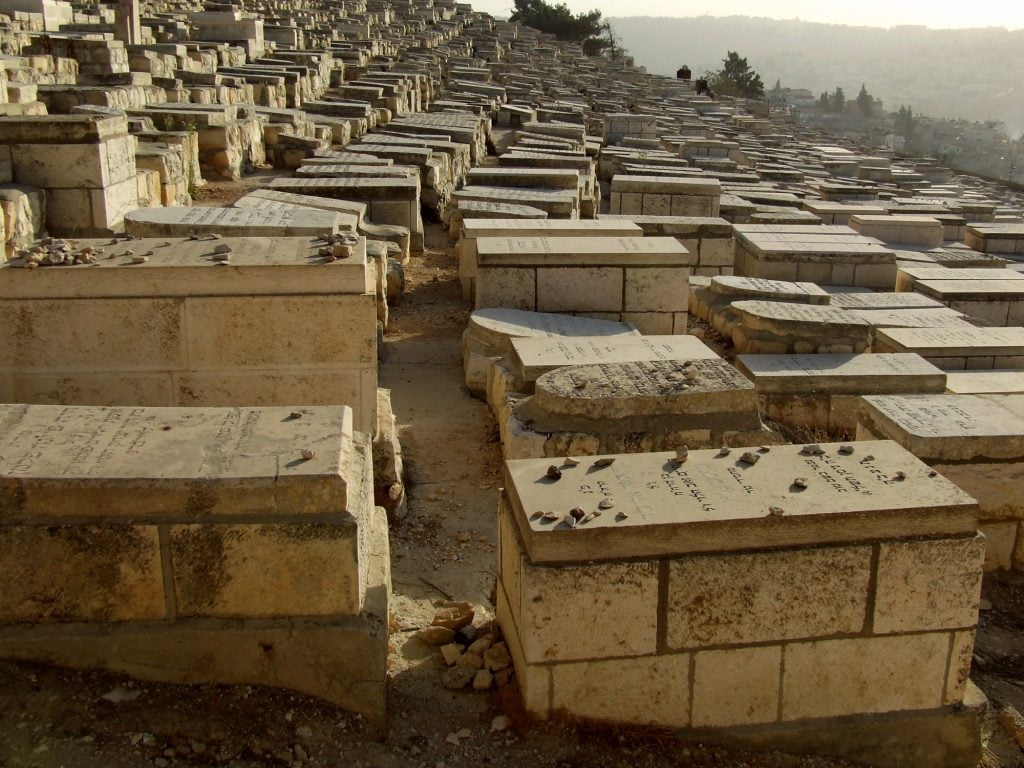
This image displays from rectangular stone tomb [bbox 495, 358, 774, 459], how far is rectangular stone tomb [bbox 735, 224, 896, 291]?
12.7 feet

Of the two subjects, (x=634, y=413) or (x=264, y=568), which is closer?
(x=264, y=568)

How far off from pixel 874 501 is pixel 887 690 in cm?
56

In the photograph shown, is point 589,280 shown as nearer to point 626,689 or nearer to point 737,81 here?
point 626,689

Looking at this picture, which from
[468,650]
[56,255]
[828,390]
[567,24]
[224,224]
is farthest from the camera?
[567,24]

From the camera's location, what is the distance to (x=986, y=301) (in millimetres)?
7988

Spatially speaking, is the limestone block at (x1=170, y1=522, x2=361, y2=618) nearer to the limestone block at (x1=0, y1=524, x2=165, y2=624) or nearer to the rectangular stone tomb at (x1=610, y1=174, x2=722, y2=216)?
the limestone block at (x1=0, y1=524, x2=165, y2=624)

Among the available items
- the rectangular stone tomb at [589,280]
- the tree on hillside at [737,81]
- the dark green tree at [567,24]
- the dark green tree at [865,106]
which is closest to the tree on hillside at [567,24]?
the dark green tree at [567,24]

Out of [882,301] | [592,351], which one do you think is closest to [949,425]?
[592,351]

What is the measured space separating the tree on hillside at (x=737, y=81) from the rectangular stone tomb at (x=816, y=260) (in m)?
36.5

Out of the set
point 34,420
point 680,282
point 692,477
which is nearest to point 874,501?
point 692,477

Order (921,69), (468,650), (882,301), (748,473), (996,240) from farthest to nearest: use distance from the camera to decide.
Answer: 1. (921,69)
2. (996,240)
3. (882,301)
4. (468,650)
5. (748,473)

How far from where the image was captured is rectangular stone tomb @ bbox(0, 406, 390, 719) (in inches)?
108

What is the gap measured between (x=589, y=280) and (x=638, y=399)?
87.2 inches

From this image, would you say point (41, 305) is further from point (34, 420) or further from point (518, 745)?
point (518, 745)
